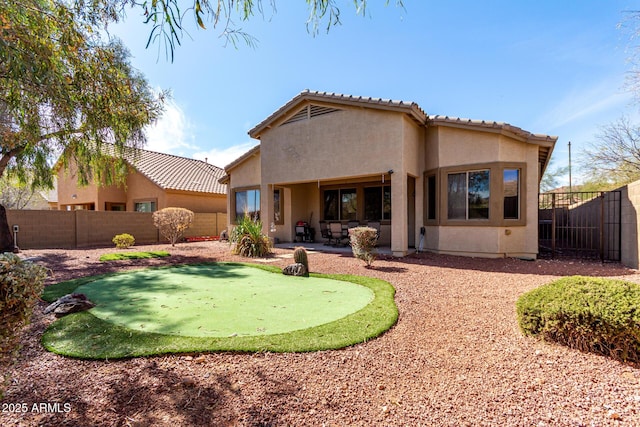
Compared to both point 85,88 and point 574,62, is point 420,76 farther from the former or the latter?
point 85,88

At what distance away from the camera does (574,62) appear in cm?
1127

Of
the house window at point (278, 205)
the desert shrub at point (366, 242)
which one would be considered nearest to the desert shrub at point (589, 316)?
the desert shrub at point (366, 242)

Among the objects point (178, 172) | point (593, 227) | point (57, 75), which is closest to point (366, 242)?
point (57, 75)


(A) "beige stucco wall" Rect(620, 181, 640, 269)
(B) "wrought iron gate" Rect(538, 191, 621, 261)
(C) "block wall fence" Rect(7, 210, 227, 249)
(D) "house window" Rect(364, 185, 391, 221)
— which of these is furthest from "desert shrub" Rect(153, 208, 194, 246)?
(A) "beige stucco wall" Rect(620, 181, 640, 269)

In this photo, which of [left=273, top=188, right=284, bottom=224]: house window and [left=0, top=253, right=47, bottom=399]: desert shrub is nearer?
[left=0, top=253, right=47, bottom=399]: desert shrub

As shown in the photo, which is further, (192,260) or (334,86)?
(334,86)

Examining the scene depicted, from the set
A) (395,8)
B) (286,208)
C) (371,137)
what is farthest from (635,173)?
(395,8)

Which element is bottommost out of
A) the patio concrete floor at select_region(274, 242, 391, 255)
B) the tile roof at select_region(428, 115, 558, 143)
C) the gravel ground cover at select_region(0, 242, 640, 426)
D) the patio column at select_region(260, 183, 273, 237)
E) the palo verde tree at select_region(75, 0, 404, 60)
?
the gravel ground cover at select_region(0, 242, 640, 426)

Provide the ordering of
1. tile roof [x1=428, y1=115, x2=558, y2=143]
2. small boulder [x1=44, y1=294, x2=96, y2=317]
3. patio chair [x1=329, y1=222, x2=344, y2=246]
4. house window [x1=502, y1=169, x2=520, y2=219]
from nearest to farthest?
small boulder [x1=44, y1=294, x2=96, y2=317], tile roof [x1=428, y1=115, x2=558, y2=143], house window [x1=502, y1=169, x2=520, y2=219], patio chair [x1=329, y1=222, x2=344, y2=246]

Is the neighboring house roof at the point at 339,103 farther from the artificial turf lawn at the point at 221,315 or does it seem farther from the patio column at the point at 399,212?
the artificial turf lawn at the point at 221,315

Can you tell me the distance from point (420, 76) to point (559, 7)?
4625 mm

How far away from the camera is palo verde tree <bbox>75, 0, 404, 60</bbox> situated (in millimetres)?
3109

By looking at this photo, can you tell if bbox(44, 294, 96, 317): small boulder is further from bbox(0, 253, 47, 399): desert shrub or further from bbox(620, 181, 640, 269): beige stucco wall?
bbox(620, 181, 640, 269): beige stucco wall

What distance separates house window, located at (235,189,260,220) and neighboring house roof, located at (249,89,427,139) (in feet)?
10.3
